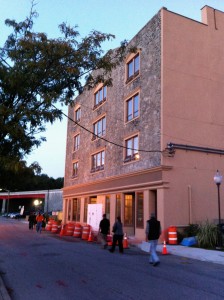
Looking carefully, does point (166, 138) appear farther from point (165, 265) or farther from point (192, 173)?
point (165, 265)

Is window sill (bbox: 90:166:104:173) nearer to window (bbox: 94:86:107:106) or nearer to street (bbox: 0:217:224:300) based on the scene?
window (bbox: 94:86:107:106)

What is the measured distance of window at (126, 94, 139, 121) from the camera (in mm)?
25281

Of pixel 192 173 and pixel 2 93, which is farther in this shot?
pixel 192 173

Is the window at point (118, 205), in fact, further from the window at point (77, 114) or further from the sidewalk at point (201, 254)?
the window at point (77, 114)

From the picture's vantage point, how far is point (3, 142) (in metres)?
8.10

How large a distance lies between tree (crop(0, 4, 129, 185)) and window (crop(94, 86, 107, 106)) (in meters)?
22.8

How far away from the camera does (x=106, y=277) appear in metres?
9.77

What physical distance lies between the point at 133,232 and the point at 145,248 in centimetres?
685

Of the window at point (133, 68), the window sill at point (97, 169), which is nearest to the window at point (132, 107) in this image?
the window at point (133, 68)

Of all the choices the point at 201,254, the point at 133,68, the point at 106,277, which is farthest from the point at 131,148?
the point at 106,277

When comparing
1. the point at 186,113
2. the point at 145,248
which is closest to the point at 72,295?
the point at 145,248

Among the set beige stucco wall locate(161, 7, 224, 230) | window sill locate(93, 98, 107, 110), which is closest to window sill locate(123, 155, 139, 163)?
beige stucco wall locate(161, 7, 224, 230)

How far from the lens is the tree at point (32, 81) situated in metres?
7.55

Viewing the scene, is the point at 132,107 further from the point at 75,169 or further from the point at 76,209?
the point at 76,209
